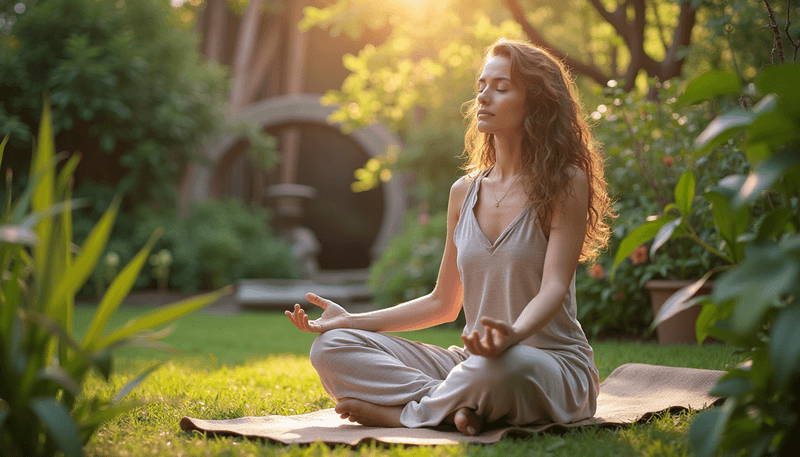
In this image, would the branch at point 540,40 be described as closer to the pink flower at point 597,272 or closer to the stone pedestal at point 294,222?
the pink flower at point 597,272

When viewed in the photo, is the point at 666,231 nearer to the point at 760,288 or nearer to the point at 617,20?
the point at 760,288

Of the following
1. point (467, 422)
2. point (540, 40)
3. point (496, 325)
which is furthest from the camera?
point (540, 40)

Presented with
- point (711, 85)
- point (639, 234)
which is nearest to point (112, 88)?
point (639, 234)

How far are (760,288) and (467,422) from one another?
1.05 metres

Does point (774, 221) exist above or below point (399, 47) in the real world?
below

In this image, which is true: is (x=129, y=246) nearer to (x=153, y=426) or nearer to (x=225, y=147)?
(x=225, y=147)

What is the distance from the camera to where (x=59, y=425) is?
1.22 meters

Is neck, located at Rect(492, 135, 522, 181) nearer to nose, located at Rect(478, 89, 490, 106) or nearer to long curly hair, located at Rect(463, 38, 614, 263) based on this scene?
long curly hair, located at Rect(463, 38, 614, 263)

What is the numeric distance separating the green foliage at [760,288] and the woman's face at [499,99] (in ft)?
2.73

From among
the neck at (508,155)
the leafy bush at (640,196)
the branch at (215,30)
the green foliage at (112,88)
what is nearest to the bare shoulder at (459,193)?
the neck at (508,155)

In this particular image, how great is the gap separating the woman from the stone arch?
28.0 feet

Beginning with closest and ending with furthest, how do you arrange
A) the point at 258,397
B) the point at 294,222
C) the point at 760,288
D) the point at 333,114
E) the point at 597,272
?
the point at 760,288, the point at 258,397, the point at 597,272, the point at 333,114, the point at 294,222

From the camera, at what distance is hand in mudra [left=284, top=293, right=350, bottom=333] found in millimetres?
2184

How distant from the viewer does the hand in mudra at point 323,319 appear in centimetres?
218
